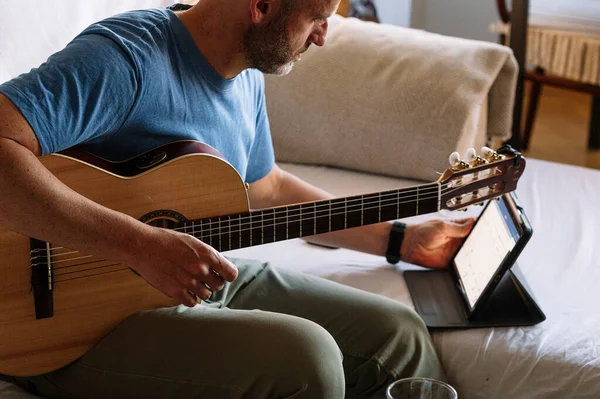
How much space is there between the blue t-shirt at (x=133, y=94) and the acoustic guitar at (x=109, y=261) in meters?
0.04

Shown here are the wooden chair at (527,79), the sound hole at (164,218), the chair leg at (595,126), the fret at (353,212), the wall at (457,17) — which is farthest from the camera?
the wall at (457,17)

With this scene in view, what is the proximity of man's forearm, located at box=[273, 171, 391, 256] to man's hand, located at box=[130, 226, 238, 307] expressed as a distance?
1.51 ft

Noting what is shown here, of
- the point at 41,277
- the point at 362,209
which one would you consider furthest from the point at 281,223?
the point at 41,277

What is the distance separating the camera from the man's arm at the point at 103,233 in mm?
1054

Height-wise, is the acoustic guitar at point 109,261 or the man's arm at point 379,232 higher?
the acoustic guitar at point 109,261

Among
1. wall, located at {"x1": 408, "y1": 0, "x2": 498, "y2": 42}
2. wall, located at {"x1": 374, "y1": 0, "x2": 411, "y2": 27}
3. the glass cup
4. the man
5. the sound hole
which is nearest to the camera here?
the glass cup

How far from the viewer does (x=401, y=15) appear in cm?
399

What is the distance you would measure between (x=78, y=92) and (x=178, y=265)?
0.25 metres

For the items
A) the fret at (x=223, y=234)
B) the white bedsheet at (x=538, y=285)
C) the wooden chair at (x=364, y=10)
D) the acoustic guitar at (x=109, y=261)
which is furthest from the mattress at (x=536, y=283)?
the wooden chair at (x=364, y=10)

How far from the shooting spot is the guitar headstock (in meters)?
1.35

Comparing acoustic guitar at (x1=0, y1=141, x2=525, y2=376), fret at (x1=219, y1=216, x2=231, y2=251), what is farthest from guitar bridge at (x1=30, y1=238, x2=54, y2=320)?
fret at (x1=219, y1=216, x2=231, y2=251)

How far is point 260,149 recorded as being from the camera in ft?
5.01

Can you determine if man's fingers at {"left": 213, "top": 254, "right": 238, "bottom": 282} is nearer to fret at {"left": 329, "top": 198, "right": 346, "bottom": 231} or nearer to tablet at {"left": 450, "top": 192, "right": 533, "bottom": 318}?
fret at {"left": 329, "top": 198, "right": 346, "bottom": 231}

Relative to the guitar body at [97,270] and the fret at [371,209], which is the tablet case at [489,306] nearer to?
the fret at [371,209]
